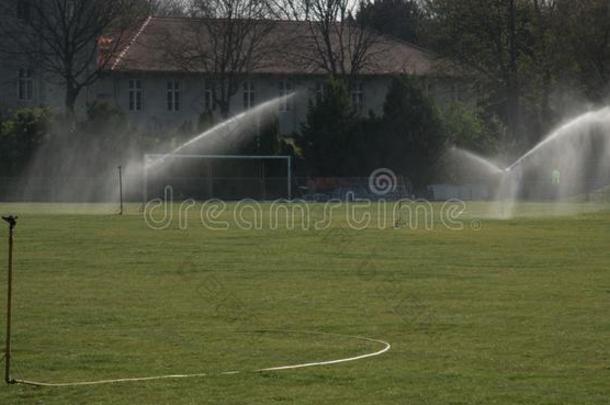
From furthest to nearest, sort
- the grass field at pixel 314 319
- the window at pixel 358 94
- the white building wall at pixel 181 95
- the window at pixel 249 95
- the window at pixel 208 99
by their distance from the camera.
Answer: the window at pixel 358 94
the window at pixel 249 95
the window at pixel 208 99
the white building wall at pixel 181 95
the grass field at pixel 314 319

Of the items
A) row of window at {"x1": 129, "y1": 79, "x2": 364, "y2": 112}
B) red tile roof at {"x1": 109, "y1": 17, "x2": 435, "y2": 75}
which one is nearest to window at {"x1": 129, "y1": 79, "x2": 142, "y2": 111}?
row of window at {"x1": 129, "y1": 79, "x2": 364, "y2": 112}

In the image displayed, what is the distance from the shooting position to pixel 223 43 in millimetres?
92938

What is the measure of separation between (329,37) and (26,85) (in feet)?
74.4

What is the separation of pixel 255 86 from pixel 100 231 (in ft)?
194

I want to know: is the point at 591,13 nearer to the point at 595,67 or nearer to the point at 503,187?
the point at 595,67

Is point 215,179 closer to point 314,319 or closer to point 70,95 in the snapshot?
point 70,95

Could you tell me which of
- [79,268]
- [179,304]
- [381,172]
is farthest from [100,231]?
[381,172]

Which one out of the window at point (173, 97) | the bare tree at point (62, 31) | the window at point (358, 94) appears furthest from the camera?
the window at point (358, 94)

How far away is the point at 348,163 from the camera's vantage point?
83.4 metres

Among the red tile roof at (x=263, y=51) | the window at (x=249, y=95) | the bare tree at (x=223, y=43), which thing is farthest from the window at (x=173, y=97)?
the window at (x=249, y=95)

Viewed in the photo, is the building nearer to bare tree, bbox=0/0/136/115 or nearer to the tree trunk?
bare tree, bbox=0/0/136/115

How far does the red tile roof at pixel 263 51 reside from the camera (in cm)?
9494

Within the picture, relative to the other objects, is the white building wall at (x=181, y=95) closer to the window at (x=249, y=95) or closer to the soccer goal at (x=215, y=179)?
the window at (x=249, y=95)

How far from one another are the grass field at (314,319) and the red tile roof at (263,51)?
2316 inches
